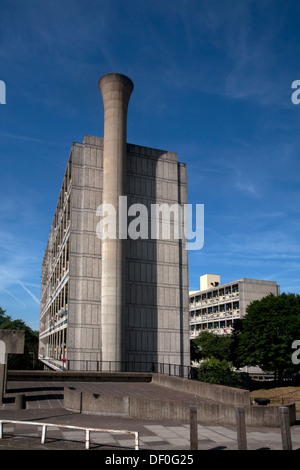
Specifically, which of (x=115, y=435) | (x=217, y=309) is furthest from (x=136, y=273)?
(x=217, y=309)

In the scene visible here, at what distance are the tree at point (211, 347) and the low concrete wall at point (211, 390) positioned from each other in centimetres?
5010

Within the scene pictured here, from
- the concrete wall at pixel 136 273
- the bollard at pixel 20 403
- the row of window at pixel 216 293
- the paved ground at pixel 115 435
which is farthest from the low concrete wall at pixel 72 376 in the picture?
the row of window at pixel 216 293

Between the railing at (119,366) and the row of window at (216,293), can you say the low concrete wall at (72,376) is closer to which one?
the railing at (119,366)

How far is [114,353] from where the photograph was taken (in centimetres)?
4169

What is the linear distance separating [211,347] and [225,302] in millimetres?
20816

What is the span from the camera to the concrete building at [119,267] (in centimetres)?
4262

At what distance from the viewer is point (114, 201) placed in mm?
44062

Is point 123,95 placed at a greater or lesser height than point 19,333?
greater

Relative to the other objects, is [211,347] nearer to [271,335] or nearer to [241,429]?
[271,335]

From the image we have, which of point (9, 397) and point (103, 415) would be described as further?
point (9, 397)
